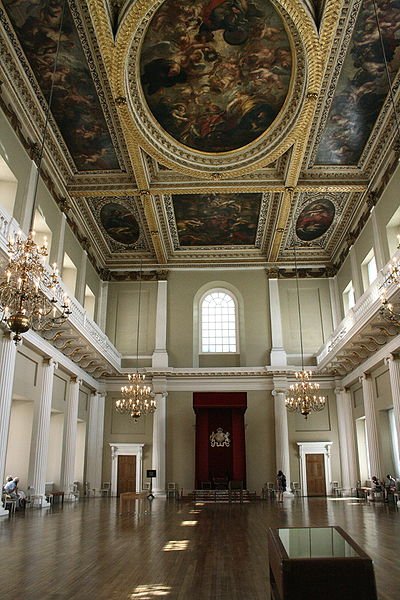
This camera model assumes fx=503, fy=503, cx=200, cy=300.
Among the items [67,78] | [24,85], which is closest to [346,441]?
[67,78]

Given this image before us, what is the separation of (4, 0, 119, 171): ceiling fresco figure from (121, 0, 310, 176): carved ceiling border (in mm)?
1054

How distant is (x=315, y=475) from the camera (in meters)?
20.1

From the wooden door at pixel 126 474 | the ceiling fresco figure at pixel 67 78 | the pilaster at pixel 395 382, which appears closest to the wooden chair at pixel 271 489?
the wooden door at pixel 126 474

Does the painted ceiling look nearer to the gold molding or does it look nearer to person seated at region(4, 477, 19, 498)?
the gold molding

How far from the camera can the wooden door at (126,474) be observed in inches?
790

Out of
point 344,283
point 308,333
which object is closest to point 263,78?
point 344,283

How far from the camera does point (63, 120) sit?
1365 cm

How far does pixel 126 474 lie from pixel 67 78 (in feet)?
48.4

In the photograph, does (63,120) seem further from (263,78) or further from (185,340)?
(185,340)

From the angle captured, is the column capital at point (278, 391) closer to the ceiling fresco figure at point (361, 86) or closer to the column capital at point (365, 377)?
the column capital at point (365, 377)

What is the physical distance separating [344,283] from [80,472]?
42.7 ft

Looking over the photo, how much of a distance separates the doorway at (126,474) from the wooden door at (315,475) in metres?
6.98

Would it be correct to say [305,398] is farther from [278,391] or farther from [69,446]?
[69,446]

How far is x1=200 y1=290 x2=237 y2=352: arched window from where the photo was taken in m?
22.0
